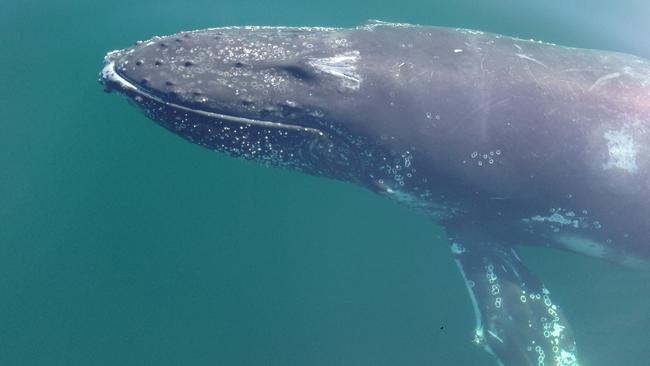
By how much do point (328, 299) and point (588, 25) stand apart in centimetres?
A: 1079

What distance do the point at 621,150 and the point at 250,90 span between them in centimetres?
655

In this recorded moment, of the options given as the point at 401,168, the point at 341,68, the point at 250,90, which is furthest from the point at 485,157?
the point at 250,90

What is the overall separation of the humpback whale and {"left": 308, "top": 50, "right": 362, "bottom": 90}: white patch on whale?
0.02 meters

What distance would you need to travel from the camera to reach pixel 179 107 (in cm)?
1011

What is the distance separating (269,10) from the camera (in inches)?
669

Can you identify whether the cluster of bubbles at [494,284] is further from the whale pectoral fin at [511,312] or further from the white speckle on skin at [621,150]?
the white speckle on skin at [621,150]

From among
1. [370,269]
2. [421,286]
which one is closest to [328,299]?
[370,269]

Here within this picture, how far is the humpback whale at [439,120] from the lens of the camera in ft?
33.5

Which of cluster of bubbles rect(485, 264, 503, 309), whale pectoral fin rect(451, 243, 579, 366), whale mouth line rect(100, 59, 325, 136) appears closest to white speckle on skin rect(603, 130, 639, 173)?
whale pectoral fin rect(451, 243, 579, 366)

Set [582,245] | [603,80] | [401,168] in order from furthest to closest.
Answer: [582,245] → [603,80] → [401,168]

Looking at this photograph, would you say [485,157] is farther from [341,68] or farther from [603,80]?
[341,68]

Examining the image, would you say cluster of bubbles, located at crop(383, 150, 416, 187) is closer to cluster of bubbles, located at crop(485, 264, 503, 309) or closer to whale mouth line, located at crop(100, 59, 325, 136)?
whale mouth line, located at crop(100, 59, 325, 136)

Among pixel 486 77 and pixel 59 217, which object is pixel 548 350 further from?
pixel 59 217

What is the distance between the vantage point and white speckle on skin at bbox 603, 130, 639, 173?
10.5m
